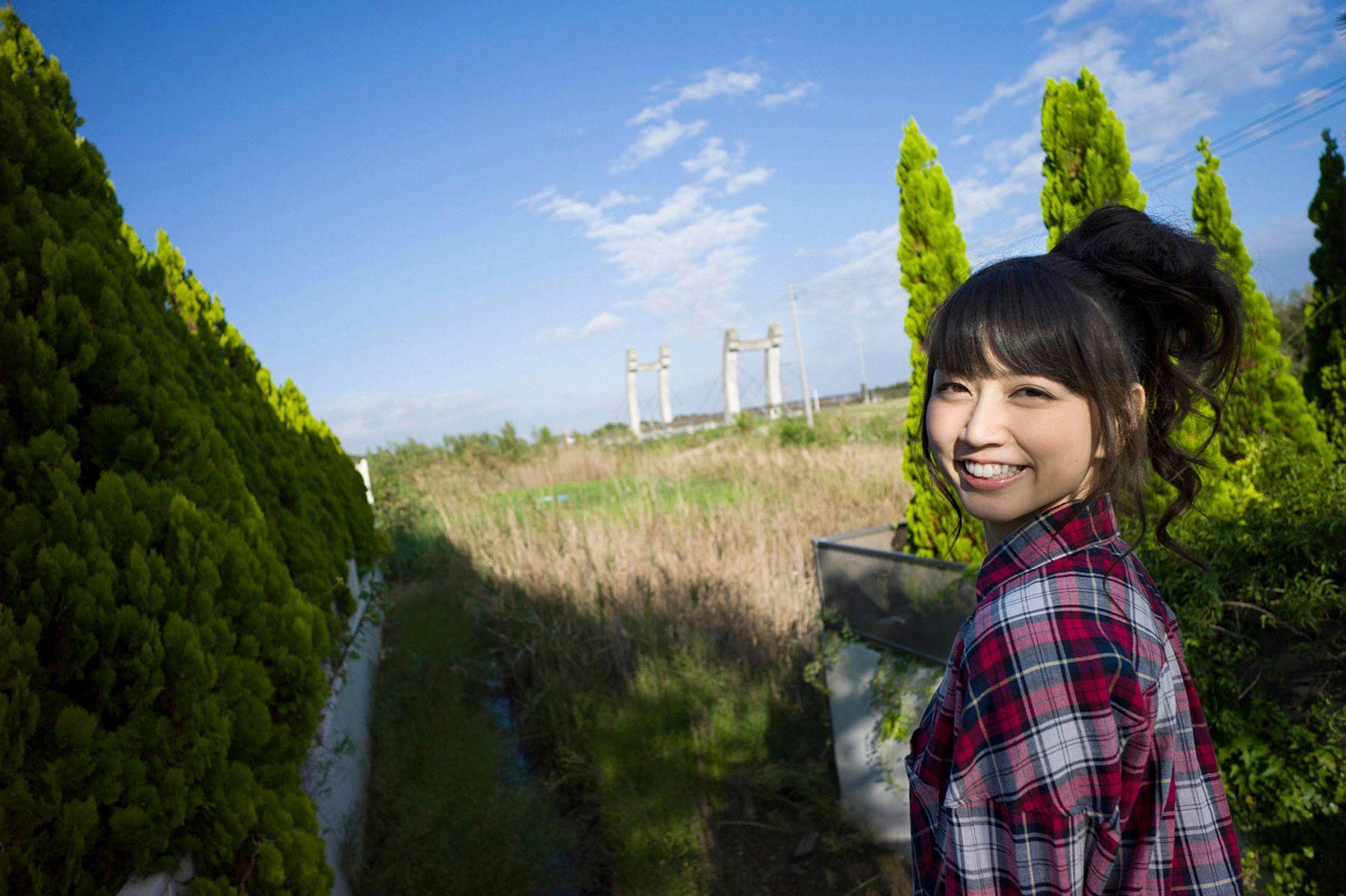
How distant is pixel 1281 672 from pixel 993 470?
1657 millimetres

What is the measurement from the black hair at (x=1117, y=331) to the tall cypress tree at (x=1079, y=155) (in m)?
3.10

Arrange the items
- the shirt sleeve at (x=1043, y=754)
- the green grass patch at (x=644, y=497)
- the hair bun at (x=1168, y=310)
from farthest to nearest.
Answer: the green grass patch at (x=644, y=497) < the hair bun at (x=1168, y=310) < the shirt sleeve at (x=1043, y=754)

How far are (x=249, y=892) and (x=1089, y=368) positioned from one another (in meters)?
2.15

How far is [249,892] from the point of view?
2010mm

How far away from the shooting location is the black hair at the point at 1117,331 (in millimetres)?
1013

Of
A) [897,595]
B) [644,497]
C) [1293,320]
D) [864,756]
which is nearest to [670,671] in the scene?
[864,756]

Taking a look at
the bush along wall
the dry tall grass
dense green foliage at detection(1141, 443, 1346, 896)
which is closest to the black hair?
dense green foliage at detection(1141, 443, 1346, 896)

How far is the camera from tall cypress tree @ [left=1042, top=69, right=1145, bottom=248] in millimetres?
4008

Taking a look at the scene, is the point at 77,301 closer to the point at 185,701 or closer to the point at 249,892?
the point at 185,701

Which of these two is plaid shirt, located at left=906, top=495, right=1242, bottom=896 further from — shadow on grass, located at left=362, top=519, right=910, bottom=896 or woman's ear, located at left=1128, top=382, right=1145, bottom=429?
shadow on grass, located at left=362, top=519, right=910, bottom=896

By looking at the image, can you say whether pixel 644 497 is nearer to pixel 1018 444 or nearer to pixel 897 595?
pixel 897 595

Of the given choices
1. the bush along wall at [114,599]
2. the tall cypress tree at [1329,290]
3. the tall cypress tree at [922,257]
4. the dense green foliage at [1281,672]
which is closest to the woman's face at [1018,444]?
the dense green foliage at [1281,672]

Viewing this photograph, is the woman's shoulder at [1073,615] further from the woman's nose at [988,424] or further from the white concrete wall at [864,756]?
the white concrete wall at [864,756]

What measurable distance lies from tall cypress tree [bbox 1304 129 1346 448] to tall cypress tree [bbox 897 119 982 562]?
6.36 feet
